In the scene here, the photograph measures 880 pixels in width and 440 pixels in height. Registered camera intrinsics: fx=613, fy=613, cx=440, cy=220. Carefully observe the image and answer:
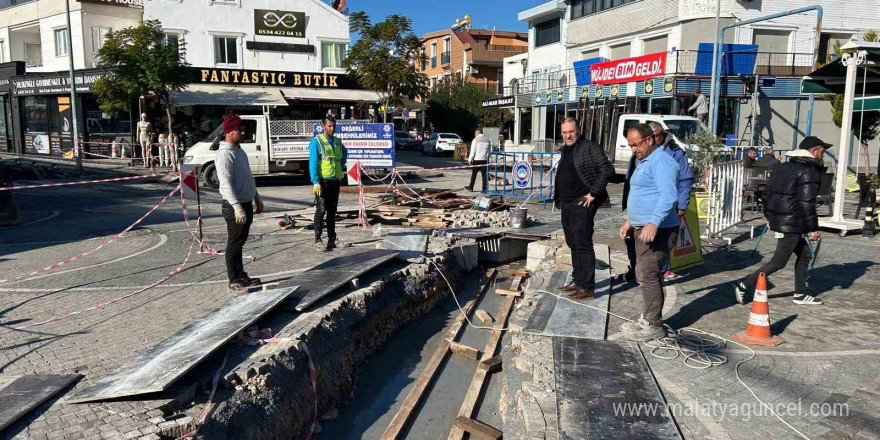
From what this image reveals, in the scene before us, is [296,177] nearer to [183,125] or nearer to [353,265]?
[183,125]

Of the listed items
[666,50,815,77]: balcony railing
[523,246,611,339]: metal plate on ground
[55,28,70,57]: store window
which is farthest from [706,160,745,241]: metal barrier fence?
[55,28,70,57]: store window

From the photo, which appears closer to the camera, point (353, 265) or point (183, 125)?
point (353, 265)

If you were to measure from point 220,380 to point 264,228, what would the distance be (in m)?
7.58

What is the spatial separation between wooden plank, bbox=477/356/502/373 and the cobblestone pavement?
285 centimetres

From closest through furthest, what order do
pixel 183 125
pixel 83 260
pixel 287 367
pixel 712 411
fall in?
pixel 712 411
pixel 287 367
pixel 83 260
pixel 183 125

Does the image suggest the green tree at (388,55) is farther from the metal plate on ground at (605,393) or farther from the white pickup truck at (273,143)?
the metal plate on ground at (605,393)

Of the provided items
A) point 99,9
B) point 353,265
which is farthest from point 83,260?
point 99,9

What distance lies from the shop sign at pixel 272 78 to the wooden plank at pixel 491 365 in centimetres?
2469

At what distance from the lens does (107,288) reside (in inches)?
284

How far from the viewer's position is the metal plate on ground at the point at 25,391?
3.81 metres

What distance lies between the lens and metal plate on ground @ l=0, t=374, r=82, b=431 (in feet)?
12.5

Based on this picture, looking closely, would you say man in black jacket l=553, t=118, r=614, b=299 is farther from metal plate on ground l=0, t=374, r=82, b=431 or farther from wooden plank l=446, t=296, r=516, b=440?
metal plate on ground l=0, t=374, r=82, b=431

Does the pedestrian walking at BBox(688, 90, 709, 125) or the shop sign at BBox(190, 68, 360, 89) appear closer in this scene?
the pedestrian walking at BBox(688, 90, 709, 125)

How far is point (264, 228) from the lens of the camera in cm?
1168
